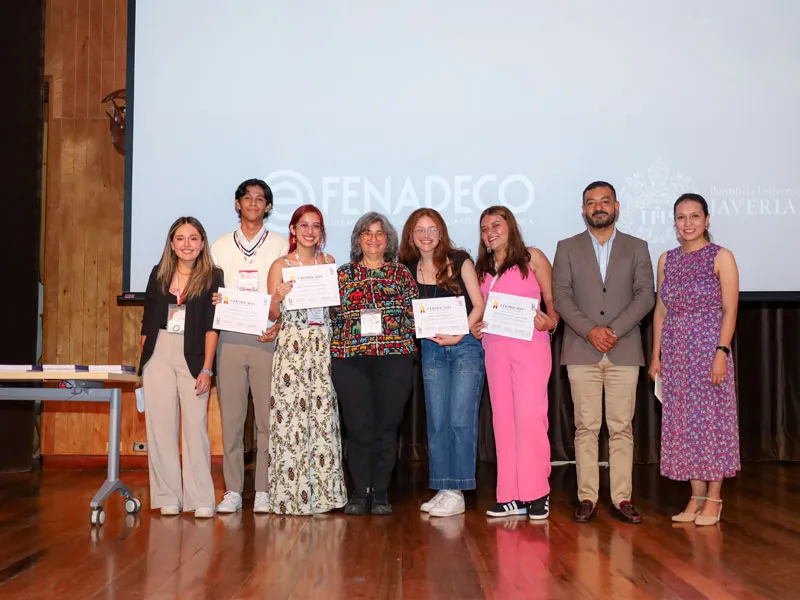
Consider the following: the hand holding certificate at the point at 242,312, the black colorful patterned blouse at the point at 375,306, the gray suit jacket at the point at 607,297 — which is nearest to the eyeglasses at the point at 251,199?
the hand holding certificate at the point at 242,312

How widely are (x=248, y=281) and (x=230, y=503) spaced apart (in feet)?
3.81

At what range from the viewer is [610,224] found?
3.89m

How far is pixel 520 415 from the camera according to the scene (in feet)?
12.5

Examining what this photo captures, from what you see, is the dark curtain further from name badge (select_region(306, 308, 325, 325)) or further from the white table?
the white table

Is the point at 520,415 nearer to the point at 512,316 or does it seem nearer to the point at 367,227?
the point at 512,316

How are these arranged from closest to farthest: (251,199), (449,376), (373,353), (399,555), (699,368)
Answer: (399,555) < (699,368) < (373,353) < (449,376) < (251,199)

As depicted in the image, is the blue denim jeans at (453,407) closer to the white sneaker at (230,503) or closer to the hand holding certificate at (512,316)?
the hand holding certificate at (512,316)

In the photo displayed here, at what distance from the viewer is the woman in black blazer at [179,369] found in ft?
12.8

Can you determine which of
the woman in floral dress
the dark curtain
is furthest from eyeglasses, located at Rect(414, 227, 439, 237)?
the dark curtain

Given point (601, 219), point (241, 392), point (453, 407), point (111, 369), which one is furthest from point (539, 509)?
point (111, 369)

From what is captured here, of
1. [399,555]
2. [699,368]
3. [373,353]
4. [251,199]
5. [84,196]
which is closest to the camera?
[399,555]

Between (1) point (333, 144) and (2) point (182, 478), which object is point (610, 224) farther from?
(2) point (182, 478)

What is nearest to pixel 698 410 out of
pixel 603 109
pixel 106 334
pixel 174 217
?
pixel 603 109

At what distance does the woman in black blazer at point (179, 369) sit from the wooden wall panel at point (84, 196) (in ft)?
6.53
